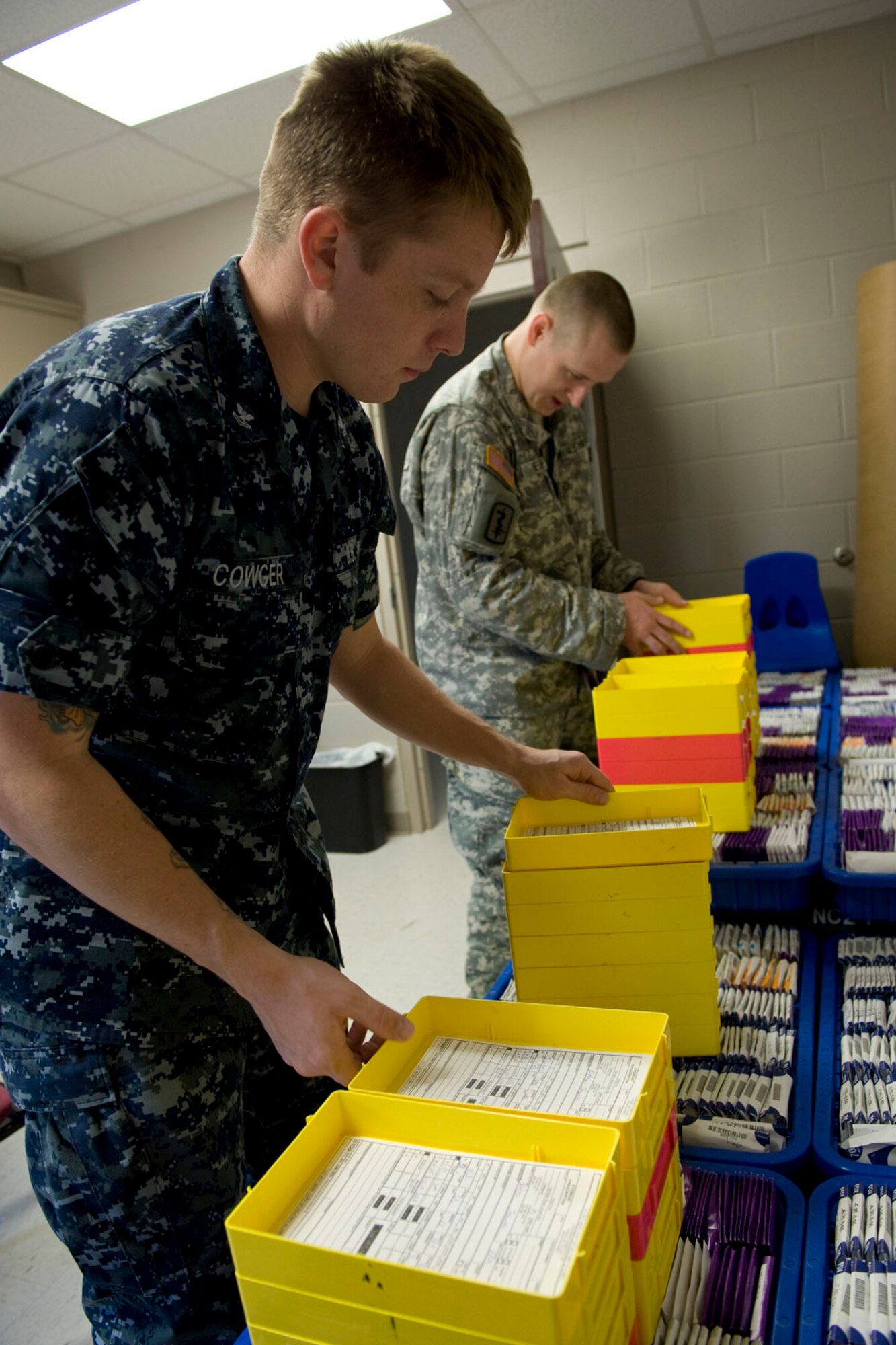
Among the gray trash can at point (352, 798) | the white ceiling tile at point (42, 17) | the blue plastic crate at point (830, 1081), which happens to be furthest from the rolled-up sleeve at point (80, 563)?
the gray trash can at point (352, 798)

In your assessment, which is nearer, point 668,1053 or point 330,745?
point 668,1053

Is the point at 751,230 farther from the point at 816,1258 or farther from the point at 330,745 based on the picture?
the point at 816,1258

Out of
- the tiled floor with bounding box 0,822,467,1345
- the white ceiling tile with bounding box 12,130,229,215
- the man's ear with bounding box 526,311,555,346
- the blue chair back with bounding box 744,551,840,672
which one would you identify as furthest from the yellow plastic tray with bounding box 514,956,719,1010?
the white ceiling tile with bounding box 12,130,229,215

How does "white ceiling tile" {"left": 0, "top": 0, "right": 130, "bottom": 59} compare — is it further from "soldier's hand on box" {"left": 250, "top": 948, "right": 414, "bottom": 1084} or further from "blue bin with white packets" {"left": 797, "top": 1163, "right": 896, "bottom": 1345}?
"blue bin with white packets" {"left": 797, "top": 1163, "right": 896, "bottom": 1345}

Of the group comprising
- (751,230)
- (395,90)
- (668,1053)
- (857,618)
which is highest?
(751,230)

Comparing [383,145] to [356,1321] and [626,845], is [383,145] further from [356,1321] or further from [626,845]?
[356,1321]

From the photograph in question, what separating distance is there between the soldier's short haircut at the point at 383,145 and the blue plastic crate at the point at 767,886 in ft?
3.08

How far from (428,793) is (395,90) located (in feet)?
12.1

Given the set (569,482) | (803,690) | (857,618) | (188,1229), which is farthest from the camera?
(857,618)

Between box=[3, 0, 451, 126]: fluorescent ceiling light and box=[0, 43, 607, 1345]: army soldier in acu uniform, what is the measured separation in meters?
2.21

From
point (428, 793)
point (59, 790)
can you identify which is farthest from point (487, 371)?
point (428, 793)

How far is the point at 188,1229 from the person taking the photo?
3.11 ft

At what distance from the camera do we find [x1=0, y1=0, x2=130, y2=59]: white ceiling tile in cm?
247

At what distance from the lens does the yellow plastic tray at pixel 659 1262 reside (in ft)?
2.19
